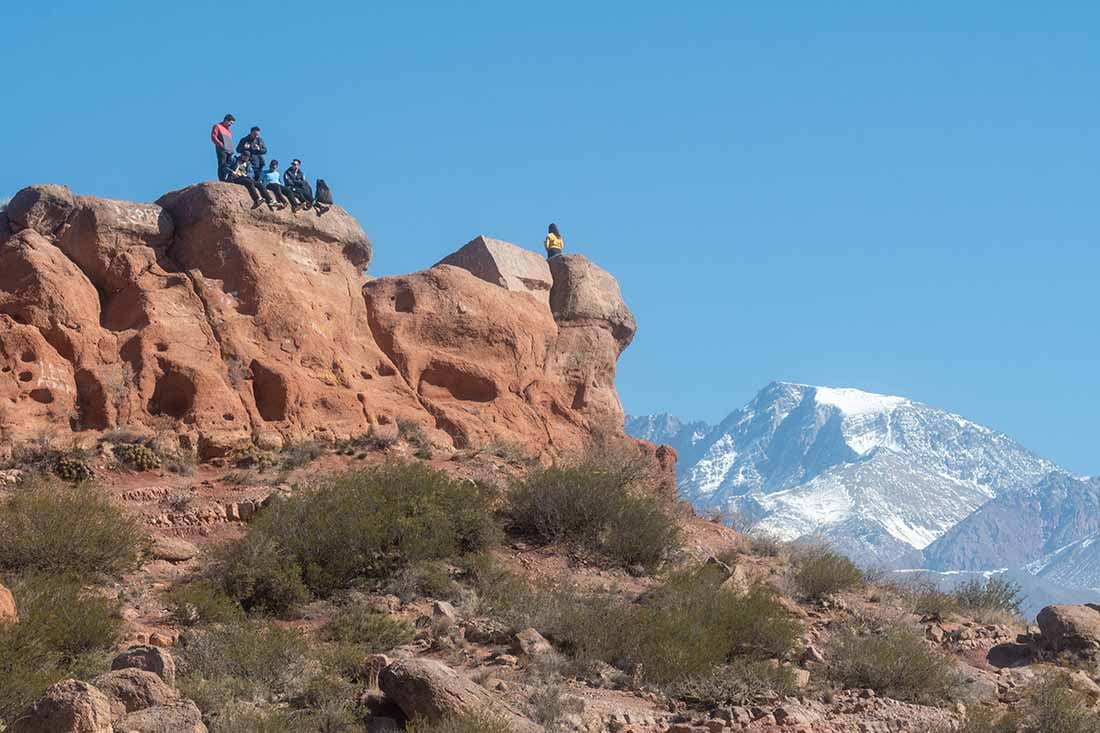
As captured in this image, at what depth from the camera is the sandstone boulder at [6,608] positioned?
1286 centimetres

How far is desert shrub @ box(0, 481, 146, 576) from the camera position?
54.6 feet

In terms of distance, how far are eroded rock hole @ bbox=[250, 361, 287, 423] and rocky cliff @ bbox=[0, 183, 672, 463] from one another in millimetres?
22

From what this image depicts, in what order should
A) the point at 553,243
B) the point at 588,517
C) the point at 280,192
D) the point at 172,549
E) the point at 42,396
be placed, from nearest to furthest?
the point at 172,549 → the point at 42,396 → the point at 588,517 → the point at 280,192 → the point at 553,243

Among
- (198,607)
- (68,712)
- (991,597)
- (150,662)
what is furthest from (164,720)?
(991,597)

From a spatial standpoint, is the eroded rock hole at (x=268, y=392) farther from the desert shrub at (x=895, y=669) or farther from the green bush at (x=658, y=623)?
the desert shrub at (x=895, y=669)

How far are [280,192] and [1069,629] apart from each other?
45.6 feet

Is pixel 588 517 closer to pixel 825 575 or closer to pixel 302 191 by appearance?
pixel 825 575

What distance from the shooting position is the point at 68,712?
10922 millimetres

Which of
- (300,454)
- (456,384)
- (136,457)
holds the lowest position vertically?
(136,457)

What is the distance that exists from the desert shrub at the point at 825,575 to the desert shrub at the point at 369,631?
7667mm

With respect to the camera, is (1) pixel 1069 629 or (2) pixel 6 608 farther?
(1) pixel 1069 629

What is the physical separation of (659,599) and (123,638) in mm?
6809

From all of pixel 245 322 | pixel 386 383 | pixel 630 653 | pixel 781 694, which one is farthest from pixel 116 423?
pixel 781 694

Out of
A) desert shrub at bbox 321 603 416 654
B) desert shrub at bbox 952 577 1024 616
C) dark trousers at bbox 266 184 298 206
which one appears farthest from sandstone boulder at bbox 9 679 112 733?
desert shrub at bbox 952 577 1024 616
